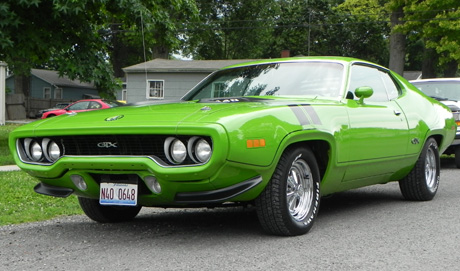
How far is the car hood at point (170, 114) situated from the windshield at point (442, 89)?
7068mm

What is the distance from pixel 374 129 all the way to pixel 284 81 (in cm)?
92

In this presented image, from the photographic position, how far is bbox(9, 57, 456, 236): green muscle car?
4.42m

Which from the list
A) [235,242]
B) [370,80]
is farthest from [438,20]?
[235,242]

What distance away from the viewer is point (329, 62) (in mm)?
6137

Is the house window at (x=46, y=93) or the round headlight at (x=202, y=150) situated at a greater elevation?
the round headlight at (x=202, y=150)

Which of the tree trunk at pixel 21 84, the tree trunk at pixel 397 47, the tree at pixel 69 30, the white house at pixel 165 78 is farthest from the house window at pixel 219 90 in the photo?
the tree trunk at pixel 21 84

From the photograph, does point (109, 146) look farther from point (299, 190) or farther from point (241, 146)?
point (299, 190)

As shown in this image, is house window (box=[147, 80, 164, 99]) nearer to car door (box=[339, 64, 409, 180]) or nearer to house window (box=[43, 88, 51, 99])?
house window (box=[43, 88, 51, 99])

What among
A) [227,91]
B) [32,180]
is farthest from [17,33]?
[227,91]

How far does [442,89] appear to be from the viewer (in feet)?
39.3

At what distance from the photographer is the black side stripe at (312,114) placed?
5.12 meters

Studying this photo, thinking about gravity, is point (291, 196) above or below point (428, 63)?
below

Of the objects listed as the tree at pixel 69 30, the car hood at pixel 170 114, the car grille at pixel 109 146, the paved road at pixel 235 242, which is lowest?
the paved road at pixel 235 242

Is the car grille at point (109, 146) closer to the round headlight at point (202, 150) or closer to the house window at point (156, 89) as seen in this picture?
the round headlight at point (202, 150)
